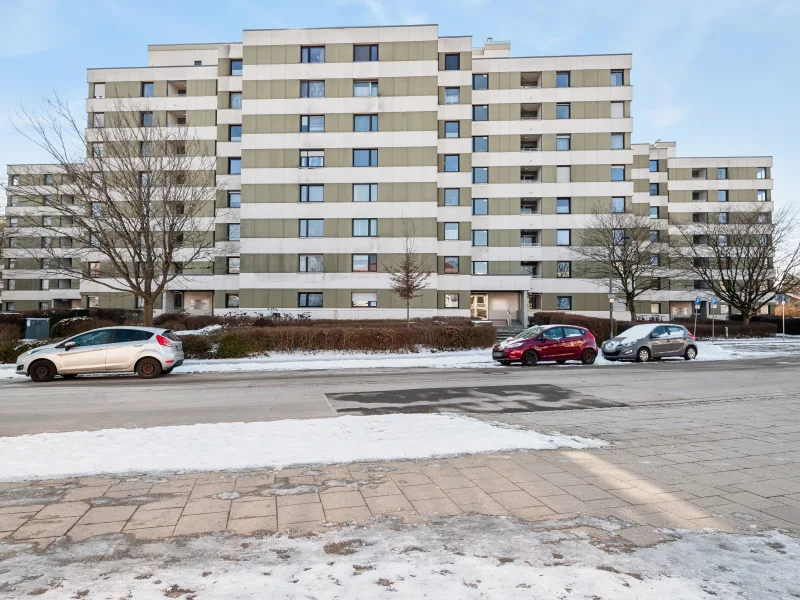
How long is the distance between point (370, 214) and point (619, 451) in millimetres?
33335

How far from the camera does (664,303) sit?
53.4 meters

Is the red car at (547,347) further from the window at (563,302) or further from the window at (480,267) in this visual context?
the window at (563,302)

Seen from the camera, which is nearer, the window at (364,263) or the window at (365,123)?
the window at (364,263)

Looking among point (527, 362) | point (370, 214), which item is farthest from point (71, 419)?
point (370, 214)

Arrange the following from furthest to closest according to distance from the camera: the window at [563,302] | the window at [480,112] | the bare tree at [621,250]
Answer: the window at [563,302] → the window at [480,112] → the bare tree at [621,250]

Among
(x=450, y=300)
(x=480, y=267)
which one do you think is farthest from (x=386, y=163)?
(x=480, y=267)

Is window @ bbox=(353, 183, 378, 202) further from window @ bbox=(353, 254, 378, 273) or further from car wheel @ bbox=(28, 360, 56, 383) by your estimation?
car wheel @ bbox=(28, 360, 56, 383)

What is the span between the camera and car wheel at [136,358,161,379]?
15586 mm

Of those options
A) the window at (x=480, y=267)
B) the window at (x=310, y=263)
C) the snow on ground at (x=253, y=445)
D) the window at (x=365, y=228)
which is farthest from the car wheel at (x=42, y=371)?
the window at (x=480, y=267)

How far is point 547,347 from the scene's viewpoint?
773 inches

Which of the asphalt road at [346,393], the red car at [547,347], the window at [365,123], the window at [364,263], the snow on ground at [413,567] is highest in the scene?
the window at [365,123]

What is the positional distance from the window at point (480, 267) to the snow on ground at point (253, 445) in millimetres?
35177

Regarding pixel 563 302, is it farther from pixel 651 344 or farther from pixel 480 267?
pixel 651 344

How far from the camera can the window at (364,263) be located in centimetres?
3809
